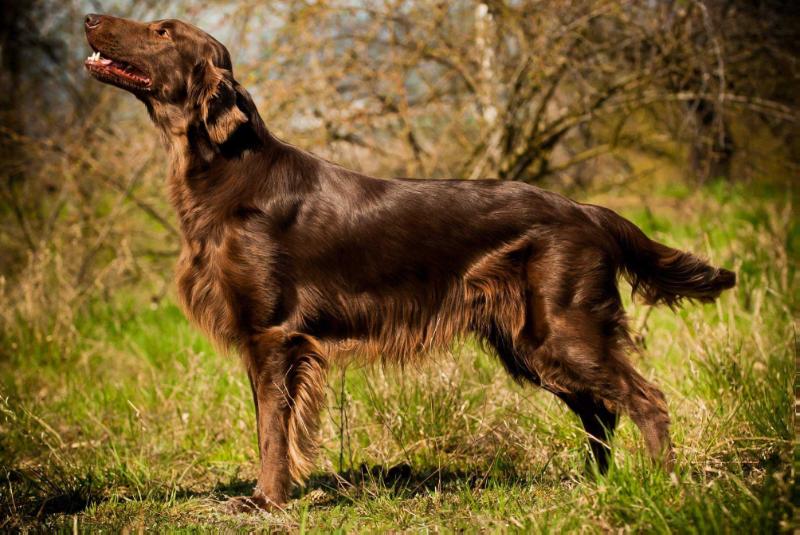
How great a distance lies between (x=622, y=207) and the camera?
8.30 meters

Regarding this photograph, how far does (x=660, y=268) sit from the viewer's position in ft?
10.4

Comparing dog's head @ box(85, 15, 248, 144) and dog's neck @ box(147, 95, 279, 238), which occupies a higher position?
dog's head @ box(85, 15, 248, 144)

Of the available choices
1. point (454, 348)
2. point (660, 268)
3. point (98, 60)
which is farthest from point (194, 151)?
point (660, 268)

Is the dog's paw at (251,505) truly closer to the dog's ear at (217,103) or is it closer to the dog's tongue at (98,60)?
the dog's ear at (217,103)

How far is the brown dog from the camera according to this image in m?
2.96

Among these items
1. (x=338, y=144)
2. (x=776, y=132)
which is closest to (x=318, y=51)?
(x=338, y=144)

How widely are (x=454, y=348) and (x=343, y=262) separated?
93cm

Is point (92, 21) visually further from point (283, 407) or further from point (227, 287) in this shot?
point (283, 407)

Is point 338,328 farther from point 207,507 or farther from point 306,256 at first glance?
point 207,507

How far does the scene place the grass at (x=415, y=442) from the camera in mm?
2398

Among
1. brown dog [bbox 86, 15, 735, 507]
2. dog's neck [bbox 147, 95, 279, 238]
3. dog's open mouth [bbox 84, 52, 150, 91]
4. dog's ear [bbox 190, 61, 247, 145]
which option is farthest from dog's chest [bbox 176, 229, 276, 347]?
dog's open mouth [bbox 84, 52, 150, 91]

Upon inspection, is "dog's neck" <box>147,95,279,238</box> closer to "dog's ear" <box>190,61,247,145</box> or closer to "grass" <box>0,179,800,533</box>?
"dog's ear" <box>190,61,247,145</box>

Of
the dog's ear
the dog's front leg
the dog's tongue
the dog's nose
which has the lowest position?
the dog's front leg

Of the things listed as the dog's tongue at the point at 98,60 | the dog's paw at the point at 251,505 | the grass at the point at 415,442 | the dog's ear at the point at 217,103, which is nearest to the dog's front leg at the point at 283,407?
the dog's paw at the point at 251,505
